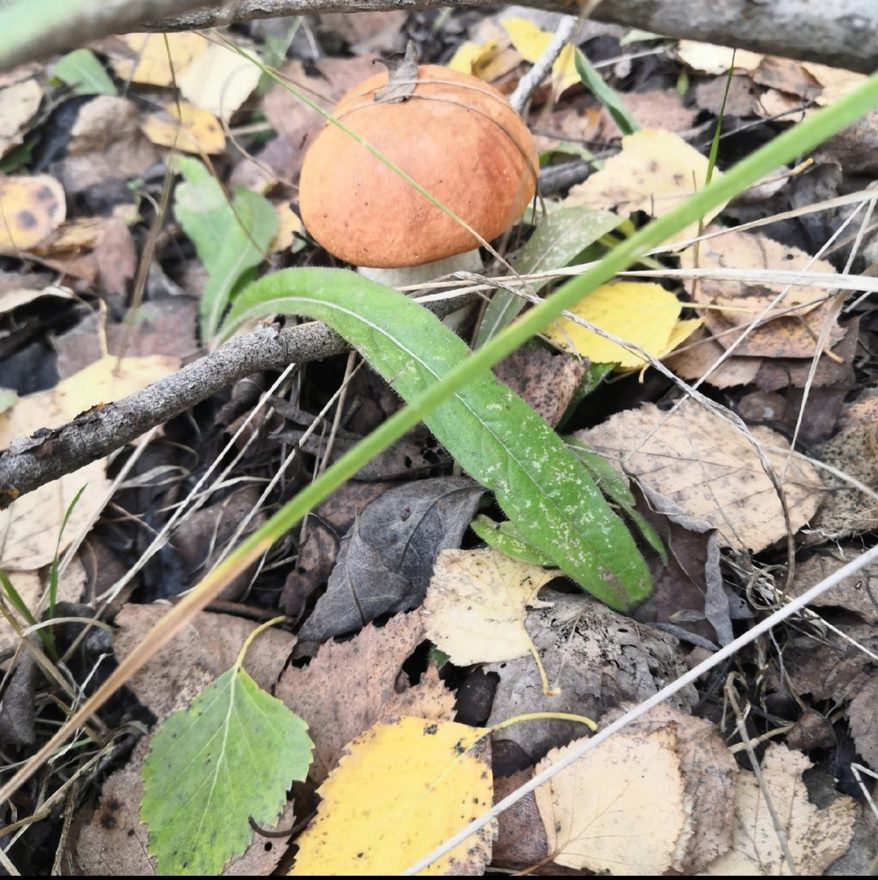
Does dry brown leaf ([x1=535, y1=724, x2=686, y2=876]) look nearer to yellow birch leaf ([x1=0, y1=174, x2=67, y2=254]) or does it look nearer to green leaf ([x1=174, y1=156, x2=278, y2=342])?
green leaf ([x1=174, y1=156, x2=278, y2=342])

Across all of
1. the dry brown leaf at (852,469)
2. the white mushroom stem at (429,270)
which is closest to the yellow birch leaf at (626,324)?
the white mushroom stem at (429,270)

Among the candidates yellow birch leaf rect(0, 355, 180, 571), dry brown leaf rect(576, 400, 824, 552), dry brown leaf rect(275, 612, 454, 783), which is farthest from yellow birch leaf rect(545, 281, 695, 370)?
yellow birch leaf rect(0, 355, 180, 571)

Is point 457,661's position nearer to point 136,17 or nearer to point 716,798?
point 716,798

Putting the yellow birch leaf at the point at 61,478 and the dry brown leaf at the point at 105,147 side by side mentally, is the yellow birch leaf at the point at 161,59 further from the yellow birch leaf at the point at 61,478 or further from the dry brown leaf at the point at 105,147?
the yellow birch leaf at the point at 61,478

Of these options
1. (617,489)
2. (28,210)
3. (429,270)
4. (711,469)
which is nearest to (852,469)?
(711,469)

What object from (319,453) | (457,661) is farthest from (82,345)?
(457,661)
